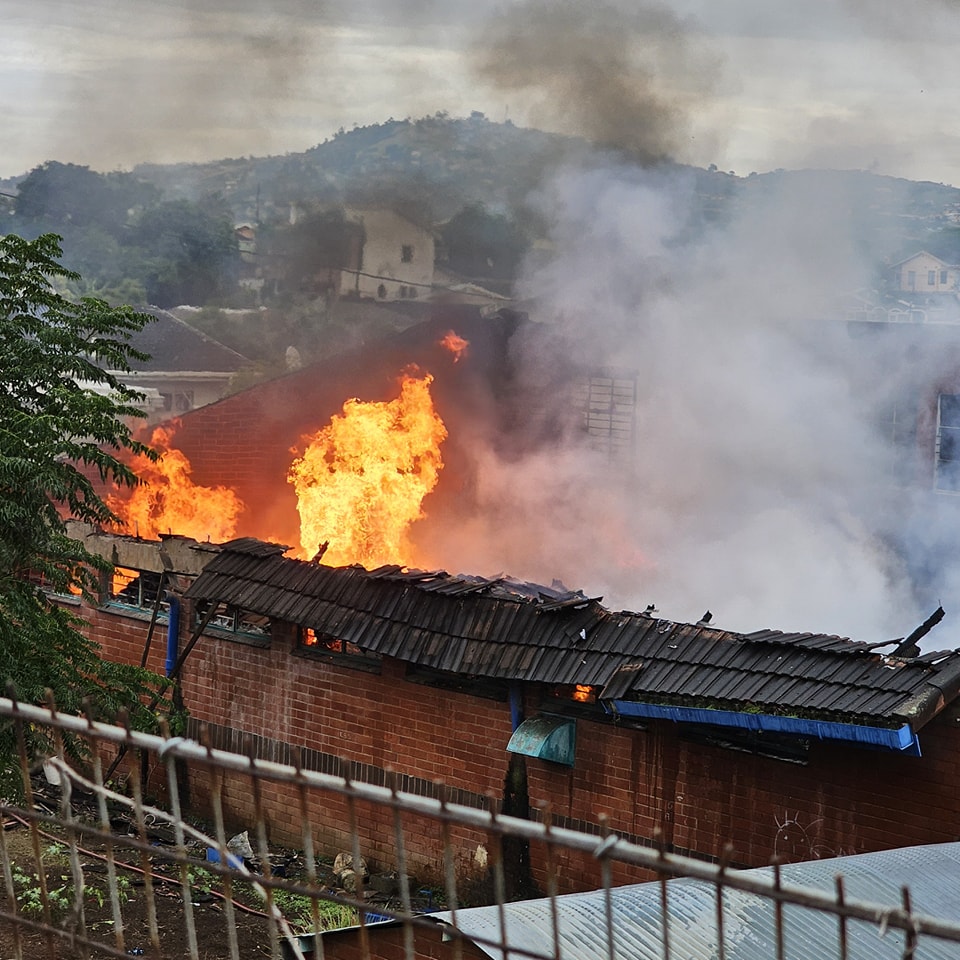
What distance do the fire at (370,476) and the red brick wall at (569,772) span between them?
4.25m

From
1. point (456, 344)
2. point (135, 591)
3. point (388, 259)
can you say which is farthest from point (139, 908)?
point (388, 259)

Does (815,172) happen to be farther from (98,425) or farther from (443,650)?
(98,425)

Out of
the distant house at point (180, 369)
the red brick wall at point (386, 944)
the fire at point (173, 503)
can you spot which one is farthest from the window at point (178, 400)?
the red brick wall at point (386, 944)

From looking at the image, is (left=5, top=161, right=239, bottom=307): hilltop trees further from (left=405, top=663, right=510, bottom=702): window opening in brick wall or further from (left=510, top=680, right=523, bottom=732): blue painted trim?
(left=510, top=680, right=523, bottom=732): blue painted trim

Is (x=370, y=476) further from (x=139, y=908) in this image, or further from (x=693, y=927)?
(x=693, y=927)

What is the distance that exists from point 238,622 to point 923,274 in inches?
630

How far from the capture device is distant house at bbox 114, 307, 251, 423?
3228 centimetres

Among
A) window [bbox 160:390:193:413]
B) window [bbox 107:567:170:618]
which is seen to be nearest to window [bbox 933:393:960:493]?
window [bbox 107:567:170:618]

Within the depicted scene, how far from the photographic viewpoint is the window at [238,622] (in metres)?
14.1

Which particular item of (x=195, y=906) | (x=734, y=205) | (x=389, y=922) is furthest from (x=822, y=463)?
(x=389, y=922)

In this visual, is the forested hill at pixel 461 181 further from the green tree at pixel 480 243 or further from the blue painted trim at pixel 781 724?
the blue painted trim at pixel 781 724

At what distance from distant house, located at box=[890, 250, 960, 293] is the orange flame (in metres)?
8.14

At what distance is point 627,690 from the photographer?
10508 mm

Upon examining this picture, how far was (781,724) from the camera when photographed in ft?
31.5
